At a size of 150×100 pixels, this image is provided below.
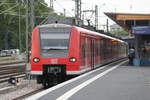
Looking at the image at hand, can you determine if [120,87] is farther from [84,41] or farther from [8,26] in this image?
[8,26]

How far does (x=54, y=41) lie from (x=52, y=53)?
637mm

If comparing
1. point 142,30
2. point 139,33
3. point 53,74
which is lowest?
point 53,74

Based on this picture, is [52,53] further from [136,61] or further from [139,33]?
[136,61]

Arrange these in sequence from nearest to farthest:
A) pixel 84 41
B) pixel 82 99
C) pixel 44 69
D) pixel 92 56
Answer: pixel 82 99 → pixel 44 69 → pixel 84 41 → pixel 92 56

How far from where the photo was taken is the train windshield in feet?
69.9

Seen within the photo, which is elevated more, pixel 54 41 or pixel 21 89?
pixel 54 41

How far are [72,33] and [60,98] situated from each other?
9.14 meters

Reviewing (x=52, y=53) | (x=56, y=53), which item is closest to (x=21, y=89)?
(x=52, y=53)

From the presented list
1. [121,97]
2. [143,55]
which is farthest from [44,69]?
[143,55]

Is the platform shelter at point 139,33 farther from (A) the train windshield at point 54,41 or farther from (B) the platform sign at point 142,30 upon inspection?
(A) the train windshield at point 54,41

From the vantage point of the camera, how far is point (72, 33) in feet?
71.3

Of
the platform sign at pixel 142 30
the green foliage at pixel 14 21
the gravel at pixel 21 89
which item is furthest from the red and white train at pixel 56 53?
the green foliage at pixel 14 21

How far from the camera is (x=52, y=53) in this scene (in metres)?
21.3

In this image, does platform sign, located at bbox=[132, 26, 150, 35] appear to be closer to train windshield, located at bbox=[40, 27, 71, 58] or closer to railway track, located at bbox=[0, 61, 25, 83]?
railway track, located at bbox=[0, 61, 25, 83]
